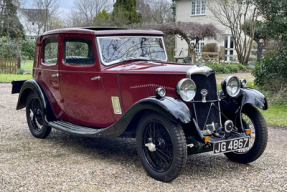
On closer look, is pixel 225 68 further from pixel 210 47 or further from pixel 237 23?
pixel 210 47

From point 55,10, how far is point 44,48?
35.5m

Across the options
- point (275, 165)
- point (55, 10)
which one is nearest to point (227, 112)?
point (275, 165)

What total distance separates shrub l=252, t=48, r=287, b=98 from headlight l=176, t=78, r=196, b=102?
669 centimetres

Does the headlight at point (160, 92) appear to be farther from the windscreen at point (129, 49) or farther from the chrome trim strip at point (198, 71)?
the windscreen at point (129, 49)

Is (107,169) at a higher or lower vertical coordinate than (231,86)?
lower

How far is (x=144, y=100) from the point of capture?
171 inches

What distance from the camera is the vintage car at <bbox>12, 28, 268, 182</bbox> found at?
428 cm

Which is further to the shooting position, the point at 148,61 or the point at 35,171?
the point at 148,61

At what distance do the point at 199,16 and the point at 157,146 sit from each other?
26.1 metres

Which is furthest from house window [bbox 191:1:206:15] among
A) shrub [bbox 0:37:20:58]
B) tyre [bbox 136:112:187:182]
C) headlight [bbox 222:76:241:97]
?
tyre [bbox 136:112:187:182]

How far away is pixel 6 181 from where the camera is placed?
4227 mm

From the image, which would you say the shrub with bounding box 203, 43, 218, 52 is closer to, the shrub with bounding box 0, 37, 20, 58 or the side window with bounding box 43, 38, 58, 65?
the shrub with bounding box 0, 37, 20, 58

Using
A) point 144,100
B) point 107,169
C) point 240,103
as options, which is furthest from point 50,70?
point 240,103

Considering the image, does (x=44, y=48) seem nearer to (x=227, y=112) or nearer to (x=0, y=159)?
(x=0, y=159)
